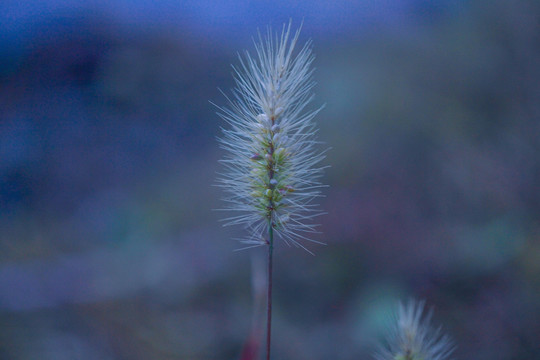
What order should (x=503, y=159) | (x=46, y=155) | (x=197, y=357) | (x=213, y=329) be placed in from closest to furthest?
(x=197, y=357) < (x=213, y=329) < (x=503, y=159) < (x=46, y=155)

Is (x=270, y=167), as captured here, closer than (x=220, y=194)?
Yes

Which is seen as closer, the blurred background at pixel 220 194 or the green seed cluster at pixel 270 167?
the green seed cluster at pixel 270 167

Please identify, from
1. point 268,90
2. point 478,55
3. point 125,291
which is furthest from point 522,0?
point 125,291

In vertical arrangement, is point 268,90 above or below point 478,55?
below

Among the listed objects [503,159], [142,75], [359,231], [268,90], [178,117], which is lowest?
[359,231]

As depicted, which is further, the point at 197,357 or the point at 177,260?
the point at 177,260

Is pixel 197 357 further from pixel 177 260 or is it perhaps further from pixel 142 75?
pixel 142 75

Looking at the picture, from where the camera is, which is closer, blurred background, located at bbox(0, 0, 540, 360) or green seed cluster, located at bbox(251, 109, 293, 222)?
green seed cluster, located at bbox(251, 109, 293, 222)

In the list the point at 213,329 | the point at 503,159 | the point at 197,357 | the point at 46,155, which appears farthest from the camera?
the point at 46,155
